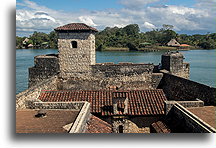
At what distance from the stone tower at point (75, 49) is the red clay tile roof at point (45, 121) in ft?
18.4

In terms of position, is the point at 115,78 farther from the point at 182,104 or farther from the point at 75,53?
the point at 182,104

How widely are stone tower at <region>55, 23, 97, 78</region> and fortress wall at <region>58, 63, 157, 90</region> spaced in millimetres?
400

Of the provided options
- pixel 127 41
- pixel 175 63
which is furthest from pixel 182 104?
pixel 127 41

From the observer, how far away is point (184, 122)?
6.53m

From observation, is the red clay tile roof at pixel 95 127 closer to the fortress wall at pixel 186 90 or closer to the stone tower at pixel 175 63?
the fortress wall at pixel 186 90

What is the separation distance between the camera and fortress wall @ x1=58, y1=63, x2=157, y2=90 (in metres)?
12.9

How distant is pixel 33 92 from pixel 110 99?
305 cm

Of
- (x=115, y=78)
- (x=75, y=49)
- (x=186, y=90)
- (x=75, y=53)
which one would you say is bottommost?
(x=186, y=90)

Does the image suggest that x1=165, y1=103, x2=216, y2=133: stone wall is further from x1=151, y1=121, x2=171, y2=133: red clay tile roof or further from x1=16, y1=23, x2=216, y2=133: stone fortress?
x1=151, y1=121, x2=171, y2=133: red clay tile roof

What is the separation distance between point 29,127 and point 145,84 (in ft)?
27.2

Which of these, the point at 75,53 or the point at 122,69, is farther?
the point at 122,69

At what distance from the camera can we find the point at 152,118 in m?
8.23

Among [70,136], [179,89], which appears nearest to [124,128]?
[70,136]

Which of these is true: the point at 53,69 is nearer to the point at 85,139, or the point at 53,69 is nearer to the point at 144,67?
the point at 144,67
